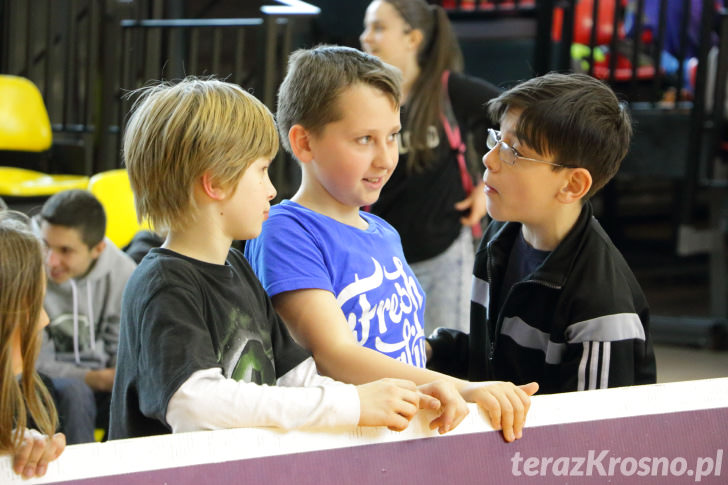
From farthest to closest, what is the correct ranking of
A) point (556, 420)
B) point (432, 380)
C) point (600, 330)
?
1. point (600, 330)
2. point (432, 380)
3. point (556, 420)

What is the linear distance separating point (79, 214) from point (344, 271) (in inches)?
60.8

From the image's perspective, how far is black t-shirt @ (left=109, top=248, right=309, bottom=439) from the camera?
119 cm

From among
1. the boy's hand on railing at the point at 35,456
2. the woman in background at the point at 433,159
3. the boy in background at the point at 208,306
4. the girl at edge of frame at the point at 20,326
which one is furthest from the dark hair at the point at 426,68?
Result: the boy's hand on railing at the point at 35,456

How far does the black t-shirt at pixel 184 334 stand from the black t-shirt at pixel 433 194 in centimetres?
150

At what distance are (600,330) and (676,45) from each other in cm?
417

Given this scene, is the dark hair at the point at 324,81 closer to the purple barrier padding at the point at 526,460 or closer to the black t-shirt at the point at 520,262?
the black t-shirt at the point at 520,262

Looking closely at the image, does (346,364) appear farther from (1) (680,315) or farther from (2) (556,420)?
(1) (680,315)

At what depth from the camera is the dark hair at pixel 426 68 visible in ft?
9.60

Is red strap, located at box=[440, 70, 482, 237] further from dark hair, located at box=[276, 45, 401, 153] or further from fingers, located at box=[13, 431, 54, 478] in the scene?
fingers, located at box=[13, 431, 54, 478]

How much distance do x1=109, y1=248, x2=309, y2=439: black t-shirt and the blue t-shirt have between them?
85 mm

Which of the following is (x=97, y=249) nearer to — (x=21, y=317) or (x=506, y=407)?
(x=21, y=317)

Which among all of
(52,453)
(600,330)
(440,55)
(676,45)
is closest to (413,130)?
(440,55)

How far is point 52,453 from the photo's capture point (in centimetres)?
101

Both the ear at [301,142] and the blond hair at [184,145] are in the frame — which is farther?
the ear at [301,142]
